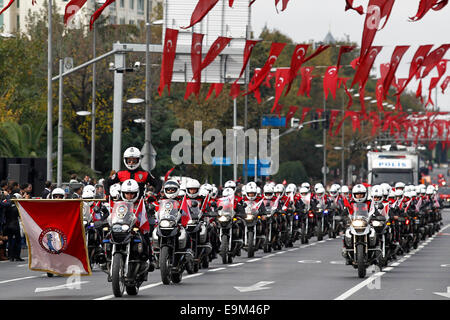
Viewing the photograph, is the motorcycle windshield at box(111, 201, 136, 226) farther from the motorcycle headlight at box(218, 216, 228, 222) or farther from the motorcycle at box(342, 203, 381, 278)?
the motorcycle headlight at box(218, 216, 228, 222)

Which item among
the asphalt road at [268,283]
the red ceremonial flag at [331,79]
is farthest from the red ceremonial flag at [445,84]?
the asphalt road at [268,283]

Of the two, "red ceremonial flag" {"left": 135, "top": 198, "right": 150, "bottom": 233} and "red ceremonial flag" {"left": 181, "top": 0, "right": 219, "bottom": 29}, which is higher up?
"red ceremonial flag" {"left": 181, "top": 0, "right": 219, "bottom": 29}

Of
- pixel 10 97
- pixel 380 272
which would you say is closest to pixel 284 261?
pixel 380 272

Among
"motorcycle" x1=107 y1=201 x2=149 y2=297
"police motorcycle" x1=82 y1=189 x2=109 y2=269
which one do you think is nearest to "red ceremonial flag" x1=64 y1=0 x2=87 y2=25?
"motorcycle" x1=107 y1=201 x2=149 y2=297

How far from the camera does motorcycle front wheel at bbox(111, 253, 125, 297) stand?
58.2 ft

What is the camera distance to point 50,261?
1864cm

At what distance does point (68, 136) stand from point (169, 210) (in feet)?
106

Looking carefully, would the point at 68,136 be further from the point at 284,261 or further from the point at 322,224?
the point at 284,261

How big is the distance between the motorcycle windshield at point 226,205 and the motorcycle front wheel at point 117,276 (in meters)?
9.69

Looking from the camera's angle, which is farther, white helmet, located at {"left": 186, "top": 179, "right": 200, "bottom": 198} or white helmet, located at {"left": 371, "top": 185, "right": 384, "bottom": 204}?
white helmet, located at {"left": 371, "top": 185, "right": 384, "bottom": 204}

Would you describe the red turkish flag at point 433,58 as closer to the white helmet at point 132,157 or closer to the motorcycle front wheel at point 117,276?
the white helmet at point 132,157

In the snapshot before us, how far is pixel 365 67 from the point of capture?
29719 mm

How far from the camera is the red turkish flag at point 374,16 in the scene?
2027 cm

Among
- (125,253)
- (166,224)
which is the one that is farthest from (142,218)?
(166,224)
